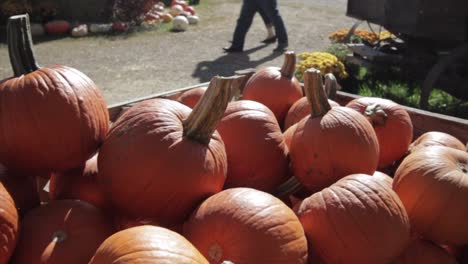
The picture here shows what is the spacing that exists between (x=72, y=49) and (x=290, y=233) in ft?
31.0

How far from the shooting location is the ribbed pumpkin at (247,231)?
1391 mm

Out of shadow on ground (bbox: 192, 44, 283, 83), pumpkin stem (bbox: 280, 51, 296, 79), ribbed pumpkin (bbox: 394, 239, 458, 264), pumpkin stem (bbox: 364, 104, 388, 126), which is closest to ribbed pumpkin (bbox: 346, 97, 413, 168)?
pumpkin stem (bbox: 364, 104, 388, 126)

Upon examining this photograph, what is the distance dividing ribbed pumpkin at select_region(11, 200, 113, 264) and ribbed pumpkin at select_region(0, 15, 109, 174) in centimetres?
19

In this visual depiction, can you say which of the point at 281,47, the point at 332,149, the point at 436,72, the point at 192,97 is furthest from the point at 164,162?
the point at 281,47

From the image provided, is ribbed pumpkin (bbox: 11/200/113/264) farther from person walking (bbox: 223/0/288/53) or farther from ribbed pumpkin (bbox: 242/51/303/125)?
person walking (bbox: 223/0/288/53)

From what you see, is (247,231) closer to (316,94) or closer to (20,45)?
(316,94)

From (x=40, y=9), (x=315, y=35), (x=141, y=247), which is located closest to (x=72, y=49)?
(x=40, y=9)

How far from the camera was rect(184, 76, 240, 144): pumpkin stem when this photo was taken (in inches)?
64.5

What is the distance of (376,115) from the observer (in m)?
2.29

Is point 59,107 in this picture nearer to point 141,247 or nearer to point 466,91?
point 141,247

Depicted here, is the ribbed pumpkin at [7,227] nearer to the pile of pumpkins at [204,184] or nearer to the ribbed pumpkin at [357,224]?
the pile of pumpkins at [204,184]

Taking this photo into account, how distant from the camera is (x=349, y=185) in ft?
5.36

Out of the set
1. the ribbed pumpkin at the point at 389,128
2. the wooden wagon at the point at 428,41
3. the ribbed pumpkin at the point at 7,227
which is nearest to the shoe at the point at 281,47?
the wooden wagon at the point at 428,41

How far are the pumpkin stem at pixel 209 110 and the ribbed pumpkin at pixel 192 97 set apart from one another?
943mm
